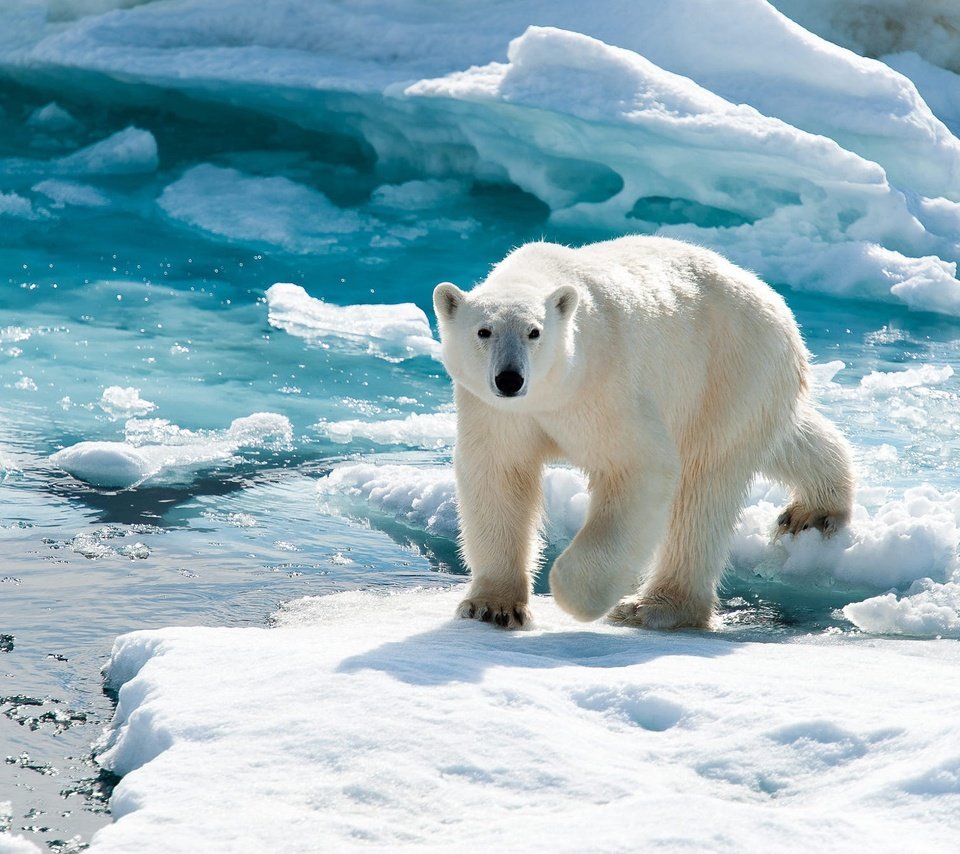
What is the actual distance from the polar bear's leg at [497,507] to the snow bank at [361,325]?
4176mm

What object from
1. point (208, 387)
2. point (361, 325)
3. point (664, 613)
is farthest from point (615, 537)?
point (361, 325)

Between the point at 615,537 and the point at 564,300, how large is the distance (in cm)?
69

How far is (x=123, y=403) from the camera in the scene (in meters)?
6.87

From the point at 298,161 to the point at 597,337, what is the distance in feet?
27.8

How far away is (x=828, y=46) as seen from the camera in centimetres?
1004

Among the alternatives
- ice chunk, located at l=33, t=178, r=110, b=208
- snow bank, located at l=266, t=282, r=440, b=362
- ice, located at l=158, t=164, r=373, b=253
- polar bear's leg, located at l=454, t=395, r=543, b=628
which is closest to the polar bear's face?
polar bear's leg, located at l=454, t=395, r=543, b=628

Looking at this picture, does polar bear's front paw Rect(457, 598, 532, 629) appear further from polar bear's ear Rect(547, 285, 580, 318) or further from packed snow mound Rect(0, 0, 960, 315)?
packed snow mound Rect(0, 0, 960, 315)

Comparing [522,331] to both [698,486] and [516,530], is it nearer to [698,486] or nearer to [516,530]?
[516,530]

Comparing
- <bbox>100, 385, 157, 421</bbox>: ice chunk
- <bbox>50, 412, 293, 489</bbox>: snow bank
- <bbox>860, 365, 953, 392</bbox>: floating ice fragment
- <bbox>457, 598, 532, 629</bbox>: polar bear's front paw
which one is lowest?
<bbox>100, 385, 157, 421</bbox>: ice chunk

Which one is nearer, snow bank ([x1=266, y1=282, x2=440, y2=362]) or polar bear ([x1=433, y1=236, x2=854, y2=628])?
polar bear ([x1=433, y1=236, x2=854, y2=628])

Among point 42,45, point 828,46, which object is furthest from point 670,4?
point 42,45

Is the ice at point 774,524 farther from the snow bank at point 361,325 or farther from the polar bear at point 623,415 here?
the snow bank at point 361,325

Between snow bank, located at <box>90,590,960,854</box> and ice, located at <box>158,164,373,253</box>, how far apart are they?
24.3 ft

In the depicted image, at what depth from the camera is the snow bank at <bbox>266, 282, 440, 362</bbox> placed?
8336 millimetres
